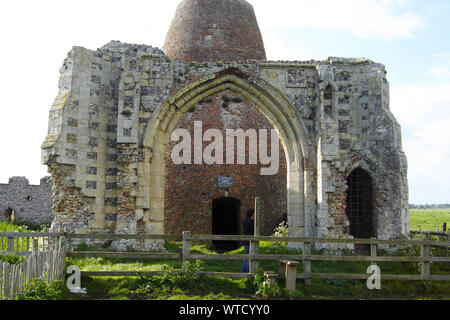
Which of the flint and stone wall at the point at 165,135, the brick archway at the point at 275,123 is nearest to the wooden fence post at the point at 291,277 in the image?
the flint and stone wall at the point at 165,135

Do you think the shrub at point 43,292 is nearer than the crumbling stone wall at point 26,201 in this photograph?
Yes

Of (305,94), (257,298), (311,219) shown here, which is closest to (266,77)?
(305,94)

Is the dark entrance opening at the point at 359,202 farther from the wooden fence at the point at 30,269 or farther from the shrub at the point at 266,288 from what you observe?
the wooden fence at the point at 30,269

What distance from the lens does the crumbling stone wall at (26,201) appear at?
81.5ft

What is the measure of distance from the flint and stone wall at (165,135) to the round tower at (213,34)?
22.2 ft

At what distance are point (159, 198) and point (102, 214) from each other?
1720 millimetres

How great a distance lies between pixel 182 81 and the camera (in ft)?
44.1

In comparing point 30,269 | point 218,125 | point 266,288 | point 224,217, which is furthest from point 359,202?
point 30,269

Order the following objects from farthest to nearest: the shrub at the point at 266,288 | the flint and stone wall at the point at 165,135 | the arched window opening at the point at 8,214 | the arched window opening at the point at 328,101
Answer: the arched window opening at the point at 8,214 < the arched window opening at the point at 328,101 < the flint and stone wall at the point at 165,135 < the shrub at the point at 266,288

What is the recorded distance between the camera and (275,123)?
13938mm

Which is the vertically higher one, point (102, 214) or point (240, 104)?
point (240, 104)

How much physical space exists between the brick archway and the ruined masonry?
31 millimetres

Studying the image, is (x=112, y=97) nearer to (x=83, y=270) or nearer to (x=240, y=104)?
(x=83, y=270)

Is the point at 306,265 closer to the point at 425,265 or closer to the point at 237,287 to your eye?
the point at 237,287
